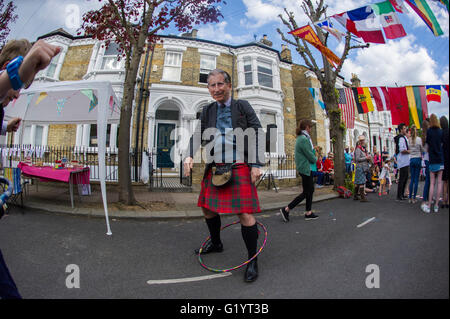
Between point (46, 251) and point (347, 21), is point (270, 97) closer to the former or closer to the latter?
point (347, 21)

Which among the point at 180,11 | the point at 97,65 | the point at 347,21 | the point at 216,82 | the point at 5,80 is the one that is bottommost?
the point at 5,80

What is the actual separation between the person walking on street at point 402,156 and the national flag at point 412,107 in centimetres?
4

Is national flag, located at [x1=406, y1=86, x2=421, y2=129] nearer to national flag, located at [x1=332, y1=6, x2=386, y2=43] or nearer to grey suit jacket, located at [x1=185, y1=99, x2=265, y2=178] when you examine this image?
national flag, located at [x1=332, y1=6, x2=386, y2=43]

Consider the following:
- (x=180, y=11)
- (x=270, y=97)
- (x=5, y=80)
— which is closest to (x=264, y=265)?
(x=5, y=80)

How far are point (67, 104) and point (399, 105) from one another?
23.8 feet

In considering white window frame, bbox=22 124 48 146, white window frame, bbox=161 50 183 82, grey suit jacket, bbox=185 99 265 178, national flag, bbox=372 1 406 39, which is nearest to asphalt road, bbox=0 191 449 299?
national flag, bbox=372 1 406 39

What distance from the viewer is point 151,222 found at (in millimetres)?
3781

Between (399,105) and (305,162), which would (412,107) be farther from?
(305,162)

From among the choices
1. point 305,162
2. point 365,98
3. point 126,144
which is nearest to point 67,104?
point 126,144

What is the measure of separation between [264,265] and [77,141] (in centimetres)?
1178

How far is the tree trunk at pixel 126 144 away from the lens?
464 centimetres

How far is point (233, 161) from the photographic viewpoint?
177cm

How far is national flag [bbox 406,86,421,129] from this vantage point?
2.43ft

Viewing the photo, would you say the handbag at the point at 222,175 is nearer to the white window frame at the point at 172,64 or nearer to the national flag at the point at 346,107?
the national flag at the point at 346,107
